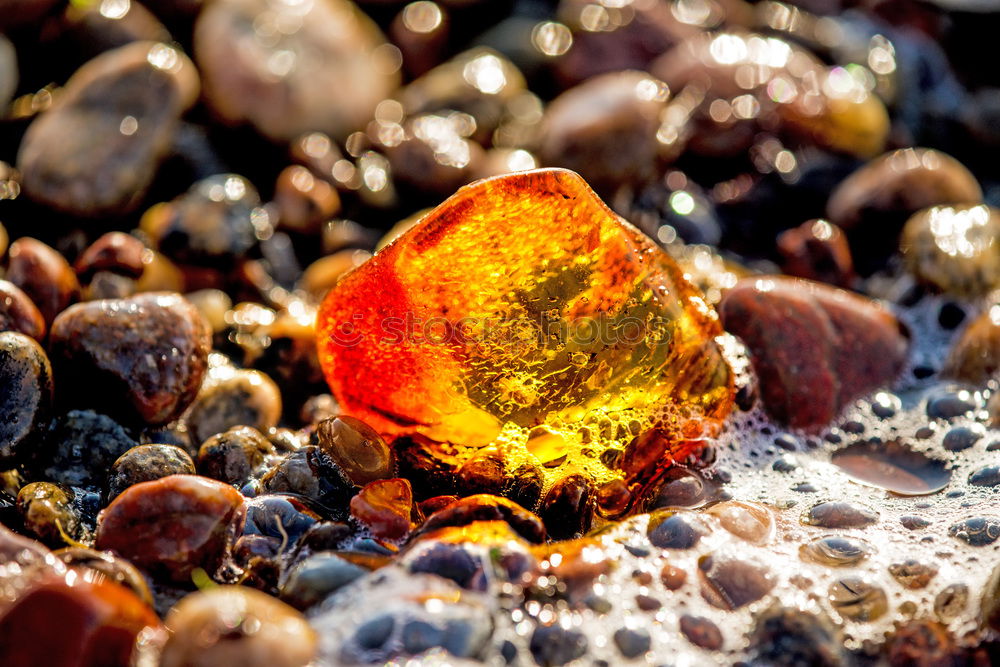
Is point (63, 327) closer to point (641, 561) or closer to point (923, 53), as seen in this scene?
point (641, 561)

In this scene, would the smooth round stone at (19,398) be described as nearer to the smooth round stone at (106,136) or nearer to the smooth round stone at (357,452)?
the smooth round stone at (357,452)

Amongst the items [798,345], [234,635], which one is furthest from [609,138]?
[234,635]

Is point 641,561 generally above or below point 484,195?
below

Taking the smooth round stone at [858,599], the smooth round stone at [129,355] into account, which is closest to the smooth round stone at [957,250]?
the smooth round stone at [858,599]

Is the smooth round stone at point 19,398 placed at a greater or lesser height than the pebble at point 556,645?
greater

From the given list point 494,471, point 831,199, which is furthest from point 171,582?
point 831,199

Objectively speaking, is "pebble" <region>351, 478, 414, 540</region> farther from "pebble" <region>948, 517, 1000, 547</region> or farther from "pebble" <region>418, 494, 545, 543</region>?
"pebble" <region>948, 517, 1000, 547</region>
